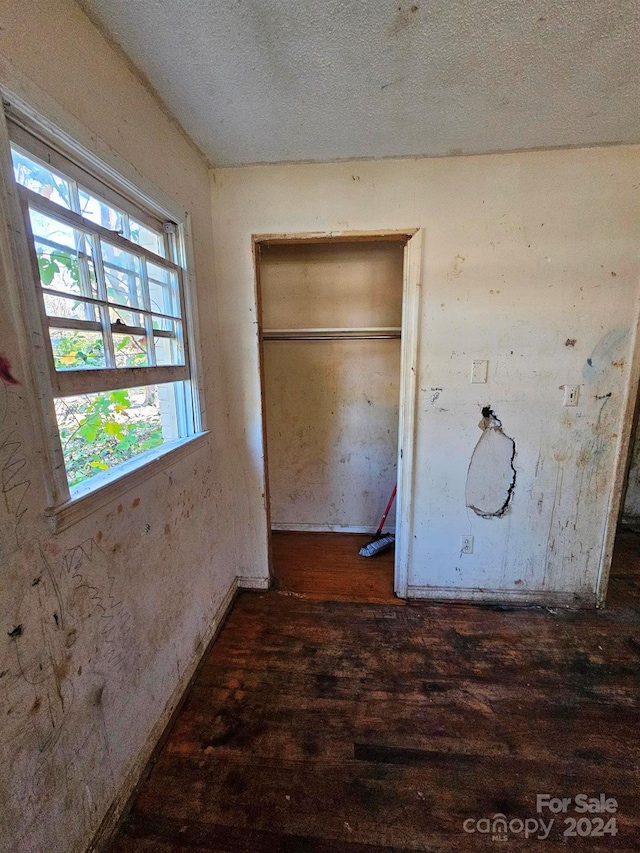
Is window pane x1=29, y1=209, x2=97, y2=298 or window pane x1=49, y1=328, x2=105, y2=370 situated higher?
window pane x1=29, y1=209, x2=97, y2=298

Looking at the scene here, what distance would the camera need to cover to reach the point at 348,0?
92 cm

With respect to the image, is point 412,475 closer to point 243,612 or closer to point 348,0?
point 243,612

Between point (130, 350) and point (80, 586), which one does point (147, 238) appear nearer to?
point (130, 350)

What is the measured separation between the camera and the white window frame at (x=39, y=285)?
0.77 metres

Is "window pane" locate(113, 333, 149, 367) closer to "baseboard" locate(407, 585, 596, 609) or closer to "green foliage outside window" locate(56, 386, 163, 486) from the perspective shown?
"green foliage outside window" locate(56, 386, 163, 486)

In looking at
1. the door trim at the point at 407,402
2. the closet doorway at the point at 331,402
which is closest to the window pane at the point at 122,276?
the closet doorway at the point at 331,402

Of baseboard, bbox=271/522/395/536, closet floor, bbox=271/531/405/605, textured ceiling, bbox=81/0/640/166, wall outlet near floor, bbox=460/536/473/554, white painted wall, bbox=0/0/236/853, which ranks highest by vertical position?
textured ceiling, bbox=81/0/640/166

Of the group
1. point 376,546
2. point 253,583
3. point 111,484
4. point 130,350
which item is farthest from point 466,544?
point 130,350

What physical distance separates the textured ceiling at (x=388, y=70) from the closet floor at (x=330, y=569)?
242 cm

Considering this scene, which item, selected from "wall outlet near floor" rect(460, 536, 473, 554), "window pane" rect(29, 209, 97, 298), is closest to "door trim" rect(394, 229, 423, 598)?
"wall outlet near floor" rect(460, 536, 473, 554)

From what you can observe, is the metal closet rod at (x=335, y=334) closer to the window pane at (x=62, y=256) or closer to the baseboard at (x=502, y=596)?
the window pane at (x=62, y=256)

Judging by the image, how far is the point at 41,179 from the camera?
34.3 inches

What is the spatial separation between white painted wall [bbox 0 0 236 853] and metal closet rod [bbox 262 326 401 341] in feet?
3.79

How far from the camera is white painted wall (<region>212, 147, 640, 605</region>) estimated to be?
5.40 feet
